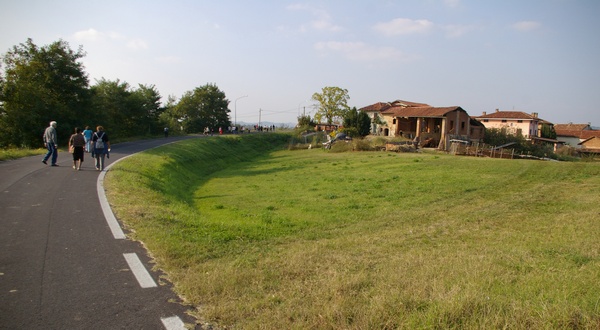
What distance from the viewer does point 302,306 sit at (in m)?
4.25

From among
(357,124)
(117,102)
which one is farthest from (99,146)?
(357,124)

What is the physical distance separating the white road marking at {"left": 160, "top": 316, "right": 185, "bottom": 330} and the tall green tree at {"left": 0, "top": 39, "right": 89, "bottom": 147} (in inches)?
1094

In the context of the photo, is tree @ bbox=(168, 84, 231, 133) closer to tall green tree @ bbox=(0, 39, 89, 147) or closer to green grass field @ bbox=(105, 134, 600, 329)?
tall green tree @ bbox=(0, 39, 89, 147)

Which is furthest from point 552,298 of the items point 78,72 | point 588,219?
point 78,72

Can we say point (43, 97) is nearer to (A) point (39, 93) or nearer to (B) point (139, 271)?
(A) point (39, 93)

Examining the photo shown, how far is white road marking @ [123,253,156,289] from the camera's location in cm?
497

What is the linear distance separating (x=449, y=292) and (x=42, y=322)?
14.5 feet

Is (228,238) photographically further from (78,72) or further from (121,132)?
(121,132)

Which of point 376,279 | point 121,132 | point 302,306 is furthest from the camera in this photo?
point 121,132

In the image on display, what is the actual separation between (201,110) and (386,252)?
237 ft

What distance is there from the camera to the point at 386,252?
737 centimetres

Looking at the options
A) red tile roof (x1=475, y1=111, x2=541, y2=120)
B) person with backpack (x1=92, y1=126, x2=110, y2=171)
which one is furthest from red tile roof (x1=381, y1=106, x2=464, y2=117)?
person with backpack (x1=92, y1=126, x2=110, y2=171)

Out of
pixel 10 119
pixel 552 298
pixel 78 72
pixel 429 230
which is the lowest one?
pixel 429 230

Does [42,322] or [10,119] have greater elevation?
[10,119]
